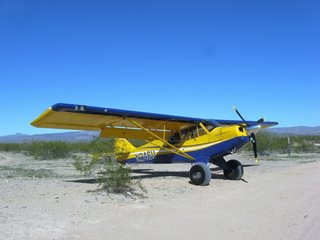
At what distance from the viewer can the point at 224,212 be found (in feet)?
28.0

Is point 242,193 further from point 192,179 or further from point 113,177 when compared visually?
point 113,177

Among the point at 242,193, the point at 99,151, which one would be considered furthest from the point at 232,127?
the point at 99,151

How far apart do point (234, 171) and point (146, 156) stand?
4322 mm

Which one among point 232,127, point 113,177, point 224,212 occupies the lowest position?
point 224,212

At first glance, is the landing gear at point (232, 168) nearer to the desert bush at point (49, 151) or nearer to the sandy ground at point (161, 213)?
the sandy ground at point (161, 213)

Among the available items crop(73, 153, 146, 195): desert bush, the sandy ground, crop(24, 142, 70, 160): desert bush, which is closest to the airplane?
crop(73, 153, 146, 195): desert bush

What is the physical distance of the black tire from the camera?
49.0 feet

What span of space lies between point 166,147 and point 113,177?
20.9ft

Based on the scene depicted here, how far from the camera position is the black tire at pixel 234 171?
14945mm

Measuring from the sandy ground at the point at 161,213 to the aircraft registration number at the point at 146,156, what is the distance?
189 inches

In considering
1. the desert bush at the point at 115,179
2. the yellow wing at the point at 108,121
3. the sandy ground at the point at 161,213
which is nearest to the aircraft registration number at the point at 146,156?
the yellow wing at the point at 108,121

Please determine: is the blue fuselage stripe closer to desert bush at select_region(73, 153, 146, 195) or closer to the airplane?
the airplane

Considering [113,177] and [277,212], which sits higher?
[113,177]

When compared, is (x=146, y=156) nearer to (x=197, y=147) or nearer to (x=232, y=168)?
(x=197, y=147)
